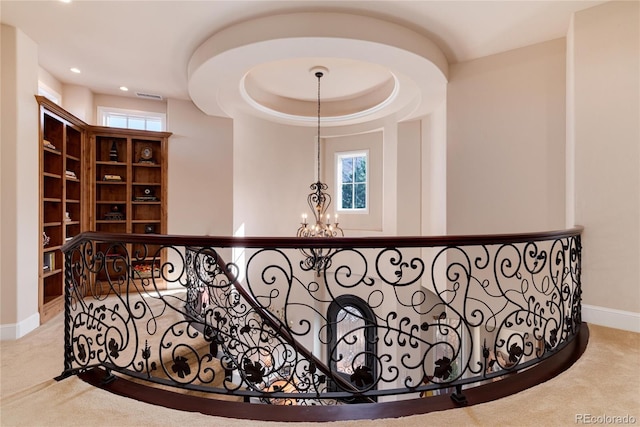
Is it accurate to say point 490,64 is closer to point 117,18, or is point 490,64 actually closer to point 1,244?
point 117,18

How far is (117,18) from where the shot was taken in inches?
119

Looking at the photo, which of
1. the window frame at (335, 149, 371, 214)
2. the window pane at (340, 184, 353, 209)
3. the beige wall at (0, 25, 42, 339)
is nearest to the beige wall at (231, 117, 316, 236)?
the window frame at (335, 149, 371, 214)

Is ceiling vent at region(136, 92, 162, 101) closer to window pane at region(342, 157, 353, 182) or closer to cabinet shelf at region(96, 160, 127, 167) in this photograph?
cabinet shelf at region(96, 160, 127, 167)

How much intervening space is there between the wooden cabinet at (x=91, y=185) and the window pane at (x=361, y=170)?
3.52m

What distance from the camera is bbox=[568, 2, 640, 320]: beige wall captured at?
278 cm

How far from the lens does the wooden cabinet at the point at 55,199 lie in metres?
3.67

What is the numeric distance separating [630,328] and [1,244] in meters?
5.94

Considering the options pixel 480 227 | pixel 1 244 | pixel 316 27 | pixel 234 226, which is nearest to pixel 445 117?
pixel 480 227

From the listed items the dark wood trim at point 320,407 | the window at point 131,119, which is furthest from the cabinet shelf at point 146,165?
the dark wood trim at point 320,407

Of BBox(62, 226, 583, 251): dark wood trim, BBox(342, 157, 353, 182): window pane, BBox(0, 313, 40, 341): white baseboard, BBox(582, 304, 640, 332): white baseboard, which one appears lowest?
BBox(0, 313, 40, 341): white baseboard

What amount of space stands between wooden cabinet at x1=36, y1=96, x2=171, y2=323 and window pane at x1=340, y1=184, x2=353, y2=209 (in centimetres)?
338

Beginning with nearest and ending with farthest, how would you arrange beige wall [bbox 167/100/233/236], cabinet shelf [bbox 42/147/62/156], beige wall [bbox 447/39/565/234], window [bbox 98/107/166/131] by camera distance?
beige wall [bbox 447/39/565/234], cabinet shelf [bbox 42/147/62/156], window [bbox 98/107/166/131], beige wall [bbox 167/100/233/236]

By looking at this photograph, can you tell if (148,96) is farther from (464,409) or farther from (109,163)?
(464,409)

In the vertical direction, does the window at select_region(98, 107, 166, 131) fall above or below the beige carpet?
above
